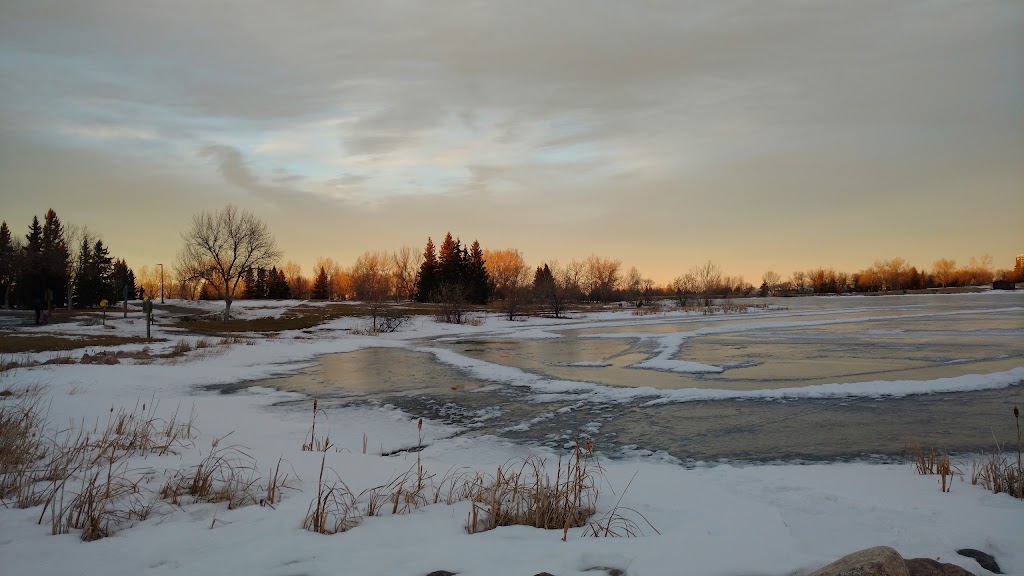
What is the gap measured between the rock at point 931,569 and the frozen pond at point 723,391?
411 centimetres

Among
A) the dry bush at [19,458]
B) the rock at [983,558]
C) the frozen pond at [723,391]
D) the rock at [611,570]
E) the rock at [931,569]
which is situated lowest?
the frozen pond at [723,391]

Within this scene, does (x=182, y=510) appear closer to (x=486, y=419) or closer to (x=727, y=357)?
(x=486, y=419)

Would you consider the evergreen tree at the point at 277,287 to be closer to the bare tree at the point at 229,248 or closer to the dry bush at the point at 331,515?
the bare tree at the point at 229,248

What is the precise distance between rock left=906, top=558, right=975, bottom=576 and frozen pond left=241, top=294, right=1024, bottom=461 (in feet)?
13.5

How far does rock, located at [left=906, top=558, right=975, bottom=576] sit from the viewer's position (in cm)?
314

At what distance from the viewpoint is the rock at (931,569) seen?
10.3ft

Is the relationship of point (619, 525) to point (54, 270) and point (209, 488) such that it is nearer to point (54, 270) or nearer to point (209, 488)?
point (209, 488)

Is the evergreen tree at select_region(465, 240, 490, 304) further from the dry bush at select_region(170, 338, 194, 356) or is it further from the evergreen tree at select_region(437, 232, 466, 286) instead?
the dry bush at select_region(170, 338, 194, 356)

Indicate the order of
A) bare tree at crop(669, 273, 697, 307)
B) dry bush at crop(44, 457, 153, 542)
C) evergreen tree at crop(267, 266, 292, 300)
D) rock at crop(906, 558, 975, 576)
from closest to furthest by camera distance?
rock at crop(906, 558, 975, 576)
dry bush at crop(44, 457, 153, 542)
bare tree at crop(669, 273, 697, 307)
evergreen tree at crop(267, 266, 292, 300)

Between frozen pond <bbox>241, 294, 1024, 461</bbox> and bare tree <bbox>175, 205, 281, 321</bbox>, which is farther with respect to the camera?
bare tree <bbox>175, 205, 281, 321</bbox>

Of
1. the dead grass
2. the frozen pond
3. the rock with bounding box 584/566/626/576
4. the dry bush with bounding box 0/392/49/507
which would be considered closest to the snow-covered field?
the rock with bounding box 584/566/626/576

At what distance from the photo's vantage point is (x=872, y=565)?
9.46 ft

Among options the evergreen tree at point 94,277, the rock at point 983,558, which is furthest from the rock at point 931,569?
the evergreen tree at point 94,277

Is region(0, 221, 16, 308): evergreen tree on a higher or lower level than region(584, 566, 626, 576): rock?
higher
